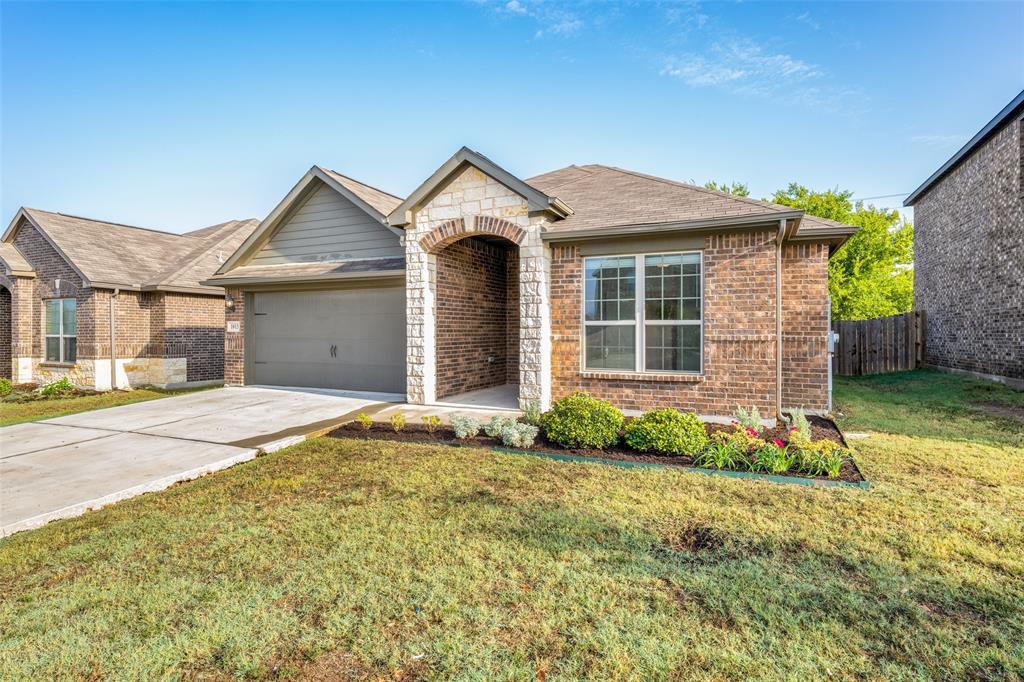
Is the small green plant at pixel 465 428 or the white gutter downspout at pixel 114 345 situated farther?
the white gutter downspout at pixel 114 345

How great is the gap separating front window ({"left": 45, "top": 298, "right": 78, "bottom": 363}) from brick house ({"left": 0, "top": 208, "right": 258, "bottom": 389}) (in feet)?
0.10

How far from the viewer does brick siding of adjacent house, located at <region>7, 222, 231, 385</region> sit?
A: 14172mm

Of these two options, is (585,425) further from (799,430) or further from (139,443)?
(139,443)

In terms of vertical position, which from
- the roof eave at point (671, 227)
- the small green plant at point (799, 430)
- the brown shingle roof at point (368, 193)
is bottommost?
the small green plant at point (799, 430)

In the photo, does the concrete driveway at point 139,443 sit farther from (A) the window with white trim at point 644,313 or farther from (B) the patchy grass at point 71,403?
(A) the window with white trim at point 644,313

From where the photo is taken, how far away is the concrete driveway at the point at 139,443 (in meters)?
4.91

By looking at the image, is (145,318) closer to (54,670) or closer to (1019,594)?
(54,670)

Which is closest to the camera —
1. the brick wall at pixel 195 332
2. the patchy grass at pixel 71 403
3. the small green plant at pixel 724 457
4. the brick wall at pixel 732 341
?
the small green plant at pixel 724 457

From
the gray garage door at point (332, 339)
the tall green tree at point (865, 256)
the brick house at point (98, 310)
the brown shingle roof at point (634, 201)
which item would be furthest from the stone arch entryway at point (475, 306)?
the tall green tree at point (865, 256)

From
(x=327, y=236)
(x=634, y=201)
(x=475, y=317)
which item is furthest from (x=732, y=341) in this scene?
(x=327, y=236)

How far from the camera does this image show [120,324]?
47.4 feet

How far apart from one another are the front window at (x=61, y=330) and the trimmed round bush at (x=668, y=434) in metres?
16.3

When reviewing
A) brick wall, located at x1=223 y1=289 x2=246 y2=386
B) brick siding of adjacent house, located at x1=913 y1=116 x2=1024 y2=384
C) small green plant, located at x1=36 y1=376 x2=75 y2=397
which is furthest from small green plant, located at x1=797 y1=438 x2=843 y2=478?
small green plant, located at x1=36 y1=376 x2=75 y2=397

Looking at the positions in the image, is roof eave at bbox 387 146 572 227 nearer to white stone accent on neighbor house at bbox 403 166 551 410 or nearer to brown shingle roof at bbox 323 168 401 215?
white stone accent on neighbor house at bbox 403 166 551 410
